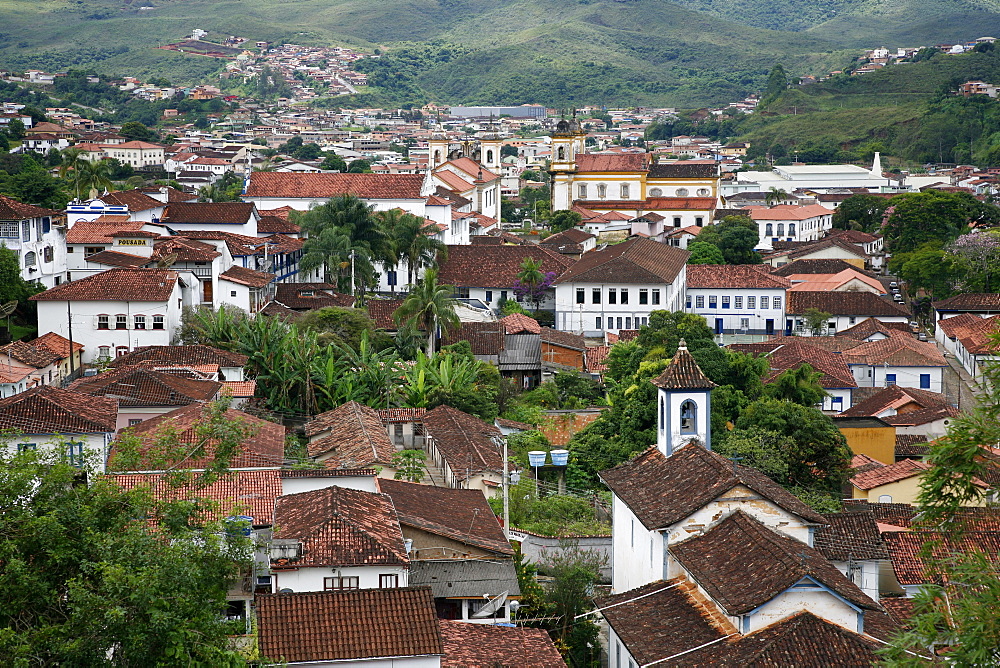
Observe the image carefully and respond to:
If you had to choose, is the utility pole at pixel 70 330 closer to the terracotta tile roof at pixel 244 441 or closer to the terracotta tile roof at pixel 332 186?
the terracotta tile roof at pixel 244 441

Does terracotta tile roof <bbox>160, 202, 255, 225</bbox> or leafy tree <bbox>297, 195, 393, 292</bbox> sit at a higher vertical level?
terracotta tile roof <bbox>160, 202, 255, 225</bbox>

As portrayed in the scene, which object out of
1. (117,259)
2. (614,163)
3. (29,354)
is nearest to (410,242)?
(117,259)

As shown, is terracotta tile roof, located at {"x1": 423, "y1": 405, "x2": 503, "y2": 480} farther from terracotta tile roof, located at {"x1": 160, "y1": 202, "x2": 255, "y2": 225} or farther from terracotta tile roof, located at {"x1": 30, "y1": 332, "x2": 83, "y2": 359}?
terracotta tile roof, located at {"x1": 160, "y1": 202, "x2": 255, "y2": 225}

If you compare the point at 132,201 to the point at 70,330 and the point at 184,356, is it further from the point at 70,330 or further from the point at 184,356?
the point at 184,356

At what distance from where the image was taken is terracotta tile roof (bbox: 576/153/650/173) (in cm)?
8481

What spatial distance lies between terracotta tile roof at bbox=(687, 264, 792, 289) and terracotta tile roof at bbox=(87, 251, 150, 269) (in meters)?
24.0

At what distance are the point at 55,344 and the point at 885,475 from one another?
23.6 metres

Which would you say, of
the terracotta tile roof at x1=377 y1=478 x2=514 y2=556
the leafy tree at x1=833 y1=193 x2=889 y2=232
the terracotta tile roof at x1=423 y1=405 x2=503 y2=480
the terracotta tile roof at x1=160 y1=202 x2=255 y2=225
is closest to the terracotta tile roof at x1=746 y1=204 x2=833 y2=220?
the leafy tree at x1=833 y1=193 x2=889 y2=232

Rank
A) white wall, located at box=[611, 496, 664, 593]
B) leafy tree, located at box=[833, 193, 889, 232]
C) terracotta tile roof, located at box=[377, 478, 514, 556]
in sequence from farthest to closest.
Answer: leafy tree, located at box=[833, 193, 889, 232] < terracotta tile roof, located at box=[377, 478, 514, 556] < white wall, located at box=[611, 496, 664, 593]

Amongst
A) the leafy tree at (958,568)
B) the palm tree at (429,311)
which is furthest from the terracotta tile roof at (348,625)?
the palm tree at (429,311)

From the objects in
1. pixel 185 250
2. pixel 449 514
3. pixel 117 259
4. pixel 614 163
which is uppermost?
pixel 614 163

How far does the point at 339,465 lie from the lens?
93.0 feet

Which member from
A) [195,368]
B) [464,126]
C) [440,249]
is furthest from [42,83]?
[195,368]

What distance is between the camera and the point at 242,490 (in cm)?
2239
